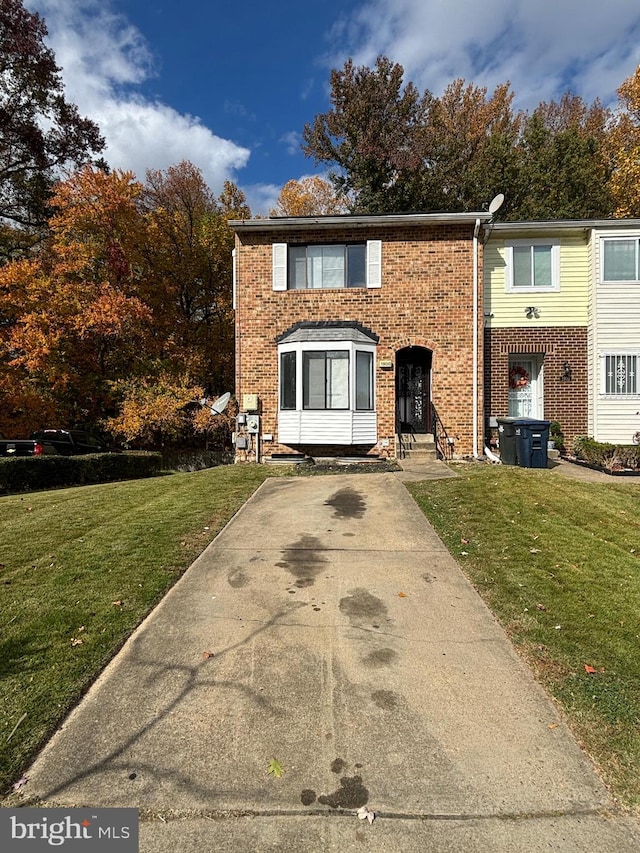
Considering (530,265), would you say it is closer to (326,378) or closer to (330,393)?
(326,378)

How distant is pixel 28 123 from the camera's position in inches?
802

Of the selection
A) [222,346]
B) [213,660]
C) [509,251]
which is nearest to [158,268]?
[222,346]

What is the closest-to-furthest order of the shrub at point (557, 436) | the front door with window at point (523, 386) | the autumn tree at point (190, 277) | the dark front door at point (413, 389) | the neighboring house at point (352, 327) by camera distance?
the neighboring house at point (352, 327) → the shrub at point (557, 436) → the dark front door at point (413, 389) → the front door with window at point (523, 386) → the autumn tree at point (190, 277)

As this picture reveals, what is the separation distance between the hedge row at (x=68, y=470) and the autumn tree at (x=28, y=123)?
12312mm

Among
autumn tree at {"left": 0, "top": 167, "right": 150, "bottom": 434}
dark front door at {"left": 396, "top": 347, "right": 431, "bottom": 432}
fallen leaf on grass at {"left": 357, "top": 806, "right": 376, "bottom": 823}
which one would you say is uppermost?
autumn tree at {"left": 0, "top": 167, "right": 150, "bottom": 434}

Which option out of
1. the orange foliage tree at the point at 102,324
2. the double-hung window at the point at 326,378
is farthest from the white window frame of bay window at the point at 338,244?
the orange foliage tree at the point at 102,324

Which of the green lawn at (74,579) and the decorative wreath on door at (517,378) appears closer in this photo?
the green lawn at (74,579)

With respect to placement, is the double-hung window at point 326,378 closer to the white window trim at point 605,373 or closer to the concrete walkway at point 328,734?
the white window trim at point 605,373

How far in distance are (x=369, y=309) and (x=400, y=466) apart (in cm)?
453

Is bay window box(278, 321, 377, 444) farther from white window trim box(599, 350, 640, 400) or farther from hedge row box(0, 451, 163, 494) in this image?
white window trim box(599, 350, 640, 400)

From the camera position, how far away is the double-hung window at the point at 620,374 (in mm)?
13109

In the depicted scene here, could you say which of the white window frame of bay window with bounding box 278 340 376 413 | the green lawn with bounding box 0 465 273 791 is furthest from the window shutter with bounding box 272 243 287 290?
the green lawn with bounding box 0 465 273 791

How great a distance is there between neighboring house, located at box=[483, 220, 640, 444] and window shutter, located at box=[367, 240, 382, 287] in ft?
10.6

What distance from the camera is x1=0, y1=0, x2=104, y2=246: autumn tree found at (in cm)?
1960
